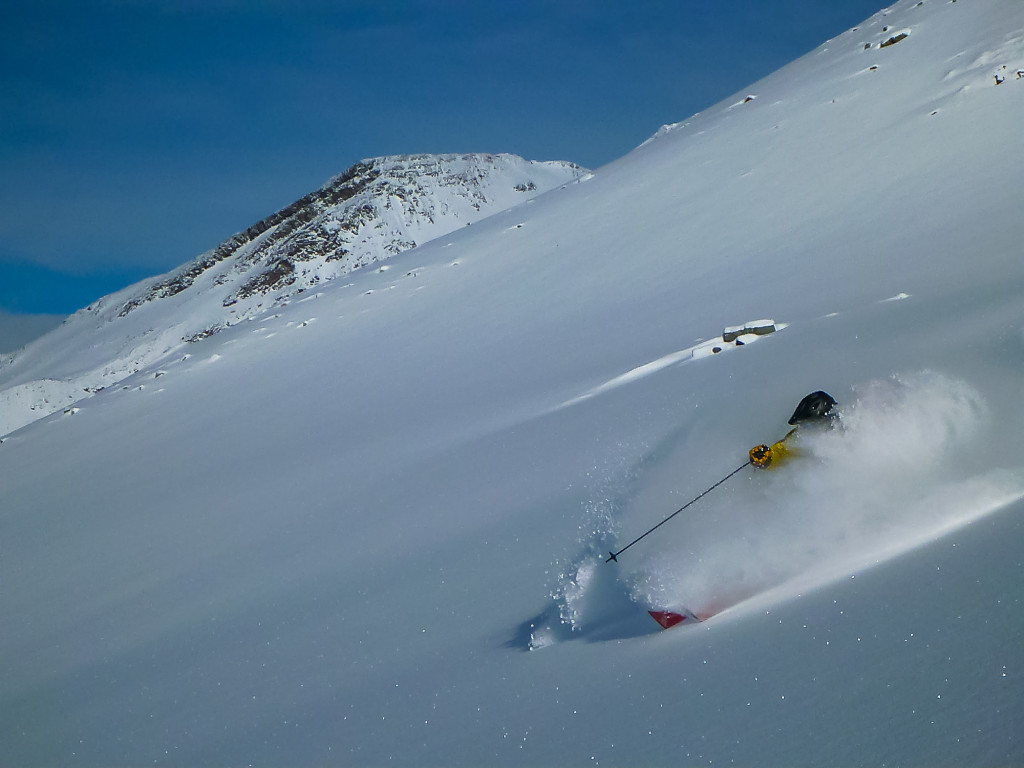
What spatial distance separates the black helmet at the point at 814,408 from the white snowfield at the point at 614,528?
0.16 metres

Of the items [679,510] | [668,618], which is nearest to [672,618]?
[668,618]

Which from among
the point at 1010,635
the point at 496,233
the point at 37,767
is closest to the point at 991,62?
the point at 496,233

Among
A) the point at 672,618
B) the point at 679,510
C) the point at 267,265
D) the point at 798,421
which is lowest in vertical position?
the point at 672,618

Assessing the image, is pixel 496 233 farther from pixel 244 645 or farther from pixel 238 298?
pixel 238 298

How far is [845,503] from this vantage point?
16.1 ft

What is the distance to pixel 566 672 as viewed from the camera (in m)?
4.16

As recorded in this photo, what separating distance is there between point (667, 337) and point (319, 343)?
1026 cm

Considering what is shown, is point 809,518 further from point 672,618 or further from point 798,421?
point 672,618

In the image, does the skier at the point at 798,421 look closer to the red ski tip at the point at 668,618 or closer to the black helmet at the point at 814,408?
the black helmet at the point at 814,408

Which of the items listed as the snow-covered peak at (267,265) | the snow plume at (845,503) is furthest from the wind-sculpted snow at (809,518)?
the snow-covered peak at (267,265)

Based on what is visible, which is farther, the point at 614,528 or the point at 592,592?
the point at 614,528

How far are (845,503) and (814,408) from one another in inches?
44.0

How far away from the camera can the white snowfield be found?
3461 mm

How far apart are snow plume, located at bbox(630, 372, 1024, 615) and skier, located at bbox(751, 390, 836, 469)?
0.26 feet
